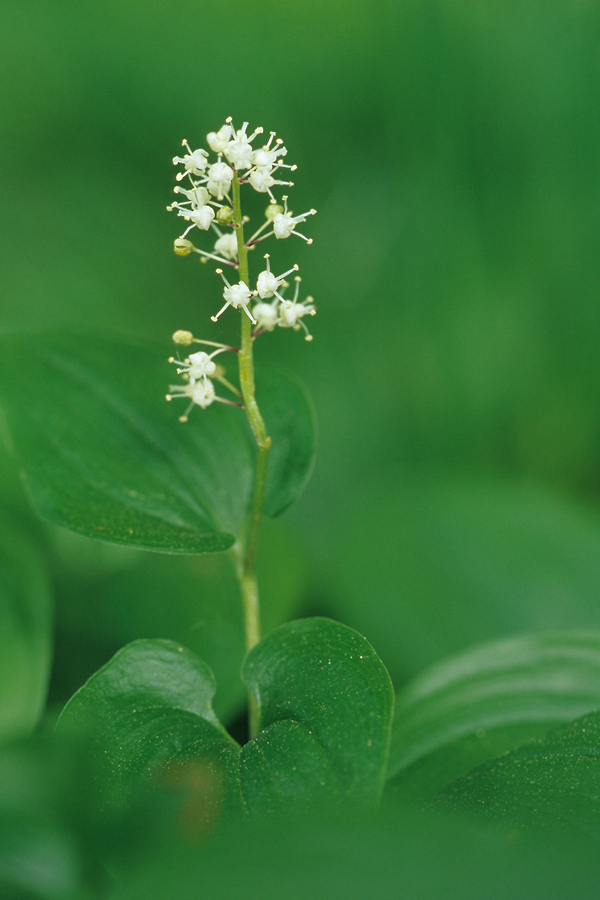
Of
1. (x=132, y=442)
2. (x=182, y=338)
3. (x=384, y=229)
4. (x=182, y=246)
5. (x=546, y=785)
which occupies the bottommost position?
(x=546, y=785)

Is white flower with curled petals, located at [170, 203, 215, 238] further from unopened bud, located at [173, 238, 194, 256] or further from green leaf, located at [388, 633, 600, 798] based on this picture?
green leaf, located at [388, 633, 600, 798]

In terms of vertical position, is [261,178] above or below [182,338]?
above

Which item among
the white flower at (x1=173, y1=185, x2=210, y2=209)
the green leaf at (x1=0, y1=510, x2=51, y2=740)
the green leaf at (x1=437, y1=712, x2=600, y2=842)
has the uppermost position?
the white flower at (x1=173, y1=185, x2=210, y2=209)

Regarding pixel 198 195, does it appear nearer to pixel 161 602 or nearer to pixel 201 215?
pixel 201 215

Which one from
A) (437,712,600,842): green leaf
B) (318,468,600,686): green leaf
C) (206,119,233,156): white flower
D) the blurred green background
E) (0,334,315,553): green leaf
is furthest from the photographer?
the blurred green background

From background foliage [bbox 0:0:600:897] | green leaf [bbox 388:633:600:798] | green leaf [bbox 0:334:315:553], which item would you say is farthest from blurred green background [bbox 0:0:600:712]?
green leaf [bbox 0:334:315:553]

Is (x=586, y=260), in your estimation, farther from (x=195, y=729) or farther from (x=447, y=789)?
(x=195, y=729)

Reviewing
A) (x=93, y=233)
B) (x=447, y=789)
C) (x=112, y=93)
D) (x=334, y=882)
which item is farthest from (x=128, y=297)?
(x=334, y=882)

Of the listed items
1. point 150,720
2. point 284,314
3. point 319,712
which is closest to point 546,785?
point 319,712
